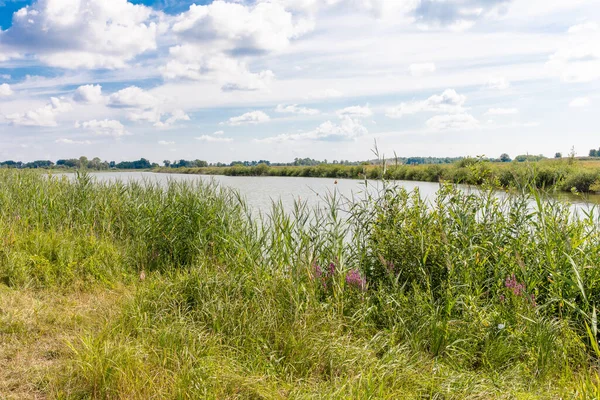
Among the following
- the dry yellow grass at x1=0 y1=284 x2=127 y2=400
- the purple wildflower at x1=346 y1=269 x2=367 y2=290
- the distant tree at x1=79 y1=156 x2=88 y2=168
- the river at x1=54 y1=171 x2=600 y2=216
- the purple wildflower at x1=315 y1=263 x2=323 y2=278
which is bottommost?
the dry yellow grass at x1=0 y1=284 x2=127 y2=400

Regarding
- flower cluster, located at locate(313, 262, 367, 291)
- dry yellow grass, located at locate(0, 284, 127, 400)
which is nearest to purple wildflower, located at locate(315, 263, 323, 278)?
flower cluster, located at locate(313, 262, 367, 291)

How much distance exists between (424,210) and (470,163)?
1116 mm

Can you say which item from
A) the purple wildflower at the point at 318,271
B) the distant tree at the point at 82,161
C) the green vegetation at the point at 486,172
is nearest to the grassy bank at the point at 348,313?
the purple wildflower at the point at 318,271

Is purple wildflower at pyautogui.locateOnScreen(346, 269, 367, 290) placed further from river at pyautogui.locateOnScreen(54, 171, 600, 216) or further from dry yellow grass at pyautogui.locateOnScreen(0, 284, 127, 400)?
dry yellow grass at pyautogui.locateOnScreen(0, 284, 127, 400)

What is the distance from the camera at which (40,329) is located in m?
3.57

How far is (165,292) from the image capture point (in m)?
3.81

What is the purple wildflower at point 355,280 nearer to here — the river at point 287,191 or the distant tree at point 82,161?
the river at point 287,191

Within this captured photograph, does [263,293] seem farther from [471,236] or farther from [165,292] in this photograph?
[471,236]

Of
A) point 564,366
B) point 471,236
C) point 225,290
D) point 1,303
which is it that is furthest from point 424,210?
point 1,303

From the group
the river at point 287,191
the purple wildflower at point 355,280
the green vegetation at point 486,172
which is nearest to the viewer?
the purple wildflower at point 355,280

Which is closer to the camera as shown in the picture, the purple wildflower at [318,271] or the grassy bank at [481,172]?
the purple wildflower at [318,271]

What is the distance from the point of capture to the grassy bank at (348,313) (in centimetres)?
263

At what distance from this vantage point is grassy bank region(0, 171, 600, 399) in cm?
263

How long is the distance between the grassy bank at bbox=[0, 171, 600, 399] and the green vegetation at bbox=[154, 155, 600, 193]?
371 mm
